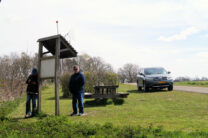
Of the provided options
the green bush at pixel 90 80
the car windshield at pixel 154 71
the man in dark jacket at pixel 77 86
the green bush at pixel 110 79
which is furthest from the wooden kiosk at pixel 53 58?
the car windshield at pixel 154 71

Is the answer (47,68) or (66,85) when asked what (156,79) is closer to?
(66,85)

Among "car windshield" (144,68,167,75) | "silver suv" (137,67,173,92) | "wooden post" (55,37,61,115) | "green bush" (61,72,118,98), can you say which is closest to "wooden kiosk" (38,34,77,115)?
"wooden post" (55,37,61,115)

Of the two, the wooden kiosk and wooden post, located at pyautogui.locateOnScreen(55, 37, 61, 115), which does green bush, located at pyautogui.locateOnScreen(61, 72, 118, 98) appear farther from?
wooden post, located at pyautogui.locateOnScreen(55, 37, 61, 115)

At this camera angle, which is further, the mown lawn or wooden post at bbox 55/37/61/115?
wooden post at bbox 55/37/61/115

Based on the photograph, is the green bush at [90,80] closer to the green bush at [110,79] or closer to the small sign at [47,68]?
the green bush at [110,79]

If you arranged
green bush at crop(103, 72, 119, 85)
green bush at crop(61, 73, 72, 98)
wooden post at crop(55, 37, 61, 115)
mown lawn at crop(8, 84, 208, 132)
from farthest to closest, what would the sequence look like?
green bush at crop(103, 72, 119, 85), green bush at crop(61, 73, 72, 98), wooden post at crop(55, 37, 61, 115), mown lawn at crop(8, 84, 208, 132)

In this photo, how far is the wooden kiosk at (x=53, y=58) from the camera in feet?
30.0

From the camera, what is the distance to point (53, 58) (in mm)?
9336

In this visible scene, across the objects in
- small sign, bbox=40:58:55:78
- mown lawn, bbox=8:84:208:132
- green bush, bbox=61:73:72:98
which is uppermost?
small sign, bbox=40:58:55:78

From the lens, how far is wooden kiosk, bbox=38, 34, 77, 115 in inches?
360

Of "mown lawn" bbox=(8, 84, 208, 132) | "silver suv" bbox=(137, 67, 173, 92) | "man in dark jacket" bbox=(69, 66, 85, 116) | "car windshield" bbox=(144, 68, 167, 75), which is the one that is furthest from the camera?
"car windshield" bbox=(144, 68, 167, 75)

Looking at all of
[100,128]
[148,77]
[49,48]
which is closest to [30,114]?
[49,48]

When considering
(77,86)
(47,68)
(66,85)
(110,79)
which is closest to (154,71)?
(110,79)

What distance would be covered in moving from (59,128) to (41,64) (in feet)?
14.2
